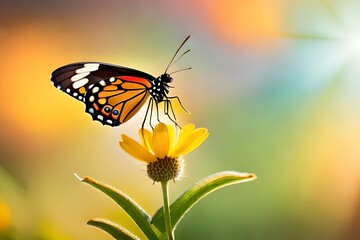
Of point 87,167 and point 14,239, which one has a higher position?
point 87,167

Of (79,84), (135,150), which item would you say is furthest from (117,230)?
(79,84)

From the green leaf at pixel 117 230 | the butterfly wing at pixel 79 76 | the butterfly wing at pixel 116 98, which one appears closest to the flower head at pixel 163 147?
the green leaf at pixel 117 230

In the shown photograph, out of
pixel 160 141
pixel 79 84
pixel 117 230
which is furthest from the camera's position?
pixel 79 84

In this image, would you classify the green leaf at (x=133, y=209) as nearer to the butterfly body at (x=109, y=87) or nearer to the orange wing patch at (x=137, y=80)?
the butterfly body at (x=109, y=87)

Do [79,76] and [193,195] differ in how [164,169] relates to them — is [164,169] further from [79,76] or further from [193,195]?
[79,76]

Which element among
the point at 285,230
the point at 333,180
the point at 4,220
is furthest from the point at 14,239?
the point at 333,180

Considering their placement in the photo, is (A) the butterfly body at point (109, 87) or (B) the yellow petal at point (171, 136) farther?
(A) the butterfly body at point (109, 87)

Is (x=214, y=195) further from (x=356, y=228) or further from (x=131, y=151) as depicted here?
(x=131, y=151)
